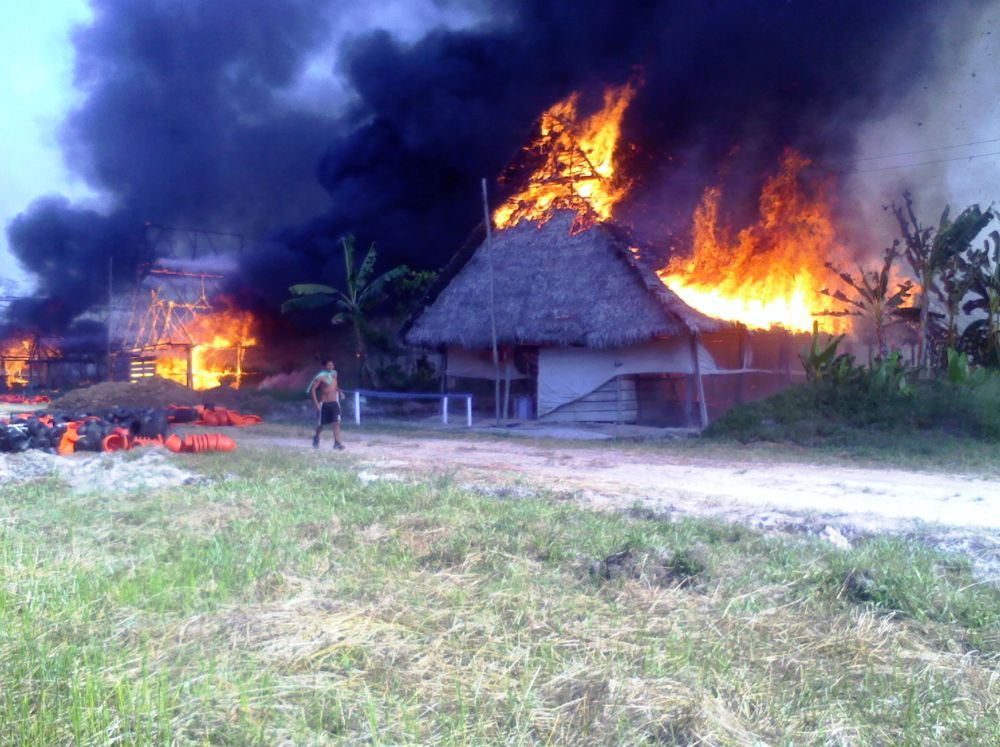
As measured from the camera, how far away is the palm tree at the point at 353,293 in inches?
993

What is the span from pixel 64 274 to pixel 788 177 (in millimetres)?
27356

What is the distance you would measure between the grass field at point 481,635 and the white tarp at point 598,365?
13.0m

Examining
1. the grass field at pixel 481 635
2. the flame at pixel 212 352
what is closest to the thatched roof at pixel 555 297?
the flame at pixel 212 352

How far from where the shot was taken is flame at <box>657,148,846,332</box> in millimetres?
20734

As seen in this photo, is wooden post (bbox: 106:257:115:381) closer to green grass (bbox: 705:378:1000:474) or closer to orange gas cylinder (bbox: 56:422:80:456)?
orange gas cylinder (bbox: 56:422:80:456)

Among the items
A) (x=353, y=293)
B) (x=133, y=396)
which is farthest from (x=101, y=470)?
(x=133, y=396)

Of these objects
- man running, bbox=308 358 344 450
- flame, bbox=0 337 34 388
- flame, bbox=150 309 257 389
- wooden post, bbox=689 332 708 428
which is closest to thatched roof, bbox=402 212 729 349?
wooden post, bbox=689 332 708 428

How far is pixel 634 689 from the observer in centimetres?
365

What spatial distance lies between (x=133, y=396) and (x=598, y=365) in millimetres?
13105

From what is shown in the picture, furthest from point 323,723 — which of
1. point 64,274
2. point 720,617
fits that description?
point 64,274

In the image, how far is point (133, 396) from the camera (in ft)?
82.6

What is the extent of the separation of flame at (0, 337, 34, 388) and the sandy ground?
32.5m

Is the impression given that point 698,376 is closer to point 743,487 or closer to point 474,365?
point 474,365

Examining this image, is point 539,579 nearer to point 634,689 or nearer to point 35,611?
point 634,689
